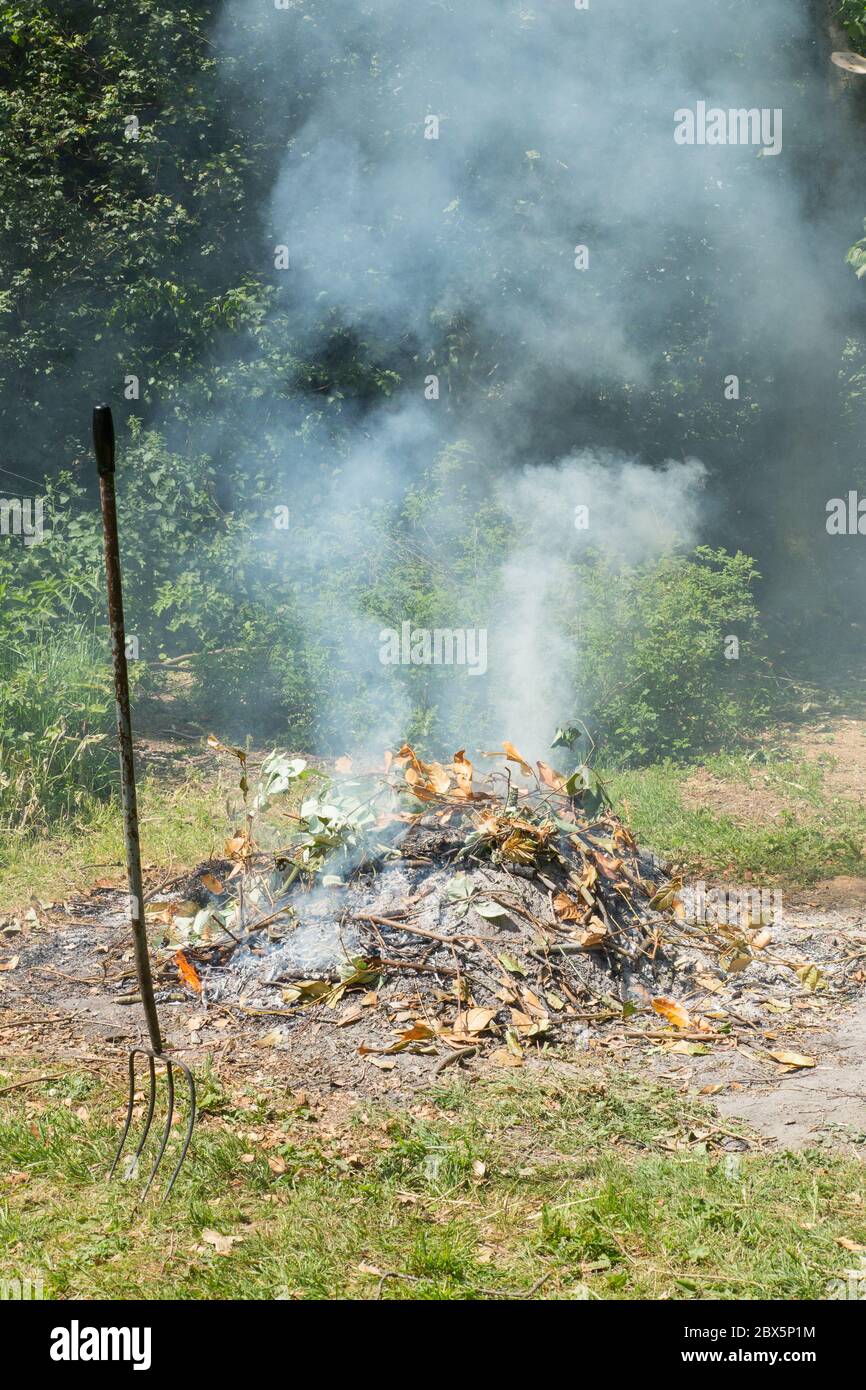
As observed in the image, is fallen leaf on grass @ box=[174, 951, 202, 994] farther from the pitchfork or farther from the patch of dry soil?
the patch of dry soil

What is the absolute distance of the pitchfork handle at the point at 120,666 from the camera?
2867mm

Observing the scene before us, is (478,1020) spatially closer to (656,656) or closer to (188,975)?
(188,975)

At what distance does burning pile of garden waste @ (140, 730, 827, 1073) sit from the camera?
13.9 feet

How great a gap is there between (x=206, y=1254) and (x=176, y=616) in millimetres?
6455

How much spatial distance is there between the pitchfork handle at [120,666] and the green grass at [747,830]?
3.54 metres

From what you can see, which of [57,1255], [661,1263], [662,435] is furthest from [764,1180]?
[662,435]

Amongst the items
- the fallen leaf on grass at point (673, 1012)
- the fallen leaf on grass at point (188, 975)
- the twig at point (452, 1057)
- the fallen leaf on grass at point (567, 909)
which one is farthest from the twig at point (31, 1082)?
the fallen leaf on grass at point (673, 1012)

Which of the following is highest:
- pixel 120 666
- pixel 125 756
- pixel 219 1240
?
pixel 120 666

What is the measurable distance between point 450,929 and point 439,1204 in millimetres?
1415

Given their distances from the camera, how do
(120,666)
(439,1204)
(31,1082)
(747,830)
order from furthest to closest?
1. (747,830)
2. (31,1082)
3. (439,1204)
4. (120,666)

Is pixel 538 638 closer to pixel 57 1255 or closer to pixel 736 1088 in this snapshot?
pixel 736 1088

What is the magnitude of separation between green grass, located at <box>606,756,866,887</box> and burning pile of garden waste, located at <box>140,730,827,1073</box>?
0.96 metres

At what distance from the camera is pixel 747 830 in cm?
668

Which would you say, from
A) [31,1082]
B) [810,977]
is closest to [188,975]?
[31,1082]
